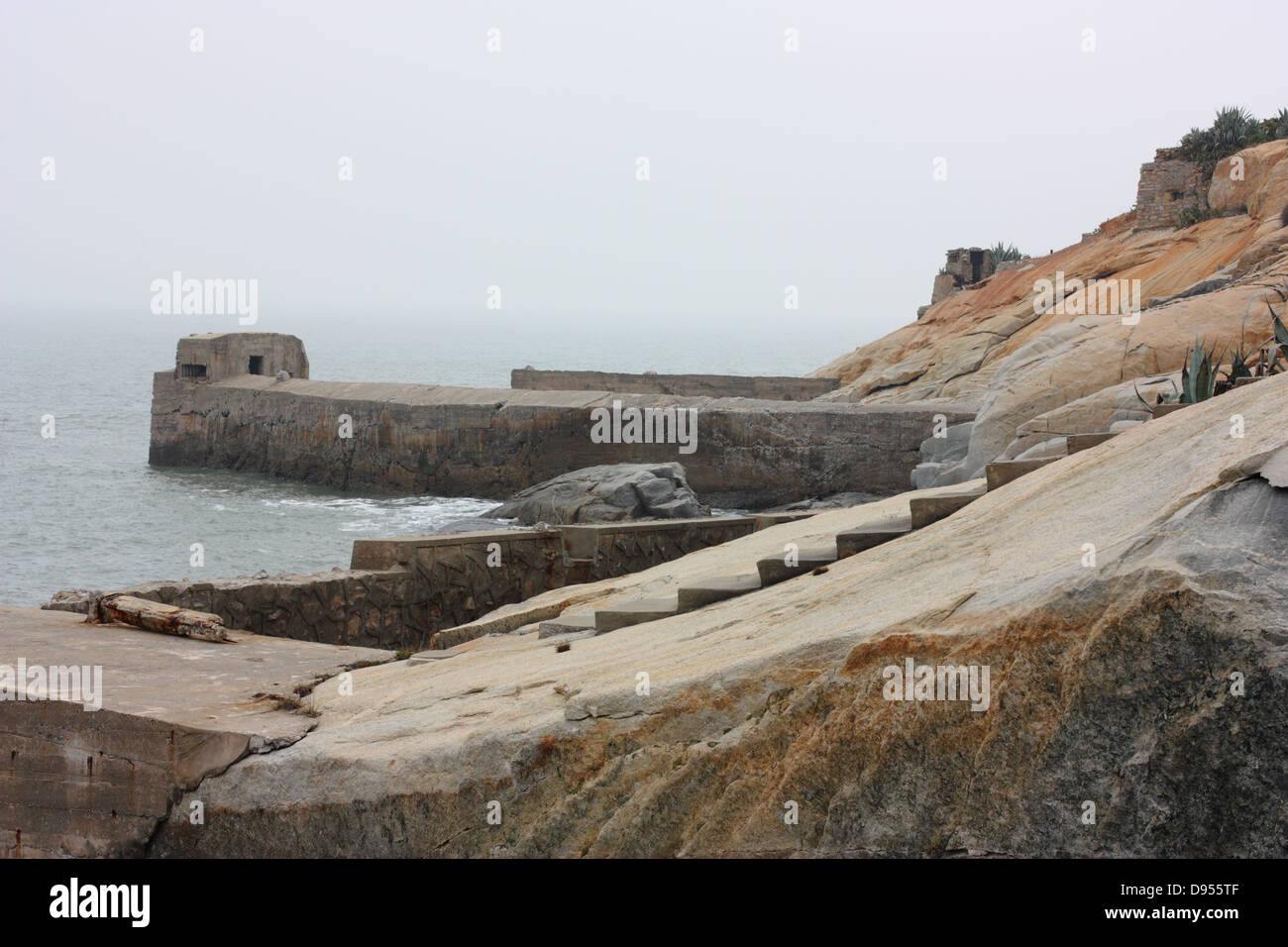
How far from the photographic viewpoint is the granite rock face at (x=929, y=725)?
377 centimetres

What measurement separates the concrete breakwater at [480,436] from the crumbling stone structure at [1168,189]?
13244 millimetres

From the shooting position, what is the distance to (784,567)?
6.64 meters

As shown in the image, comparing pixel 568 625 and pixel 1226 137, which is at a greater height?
pixel 1226 137

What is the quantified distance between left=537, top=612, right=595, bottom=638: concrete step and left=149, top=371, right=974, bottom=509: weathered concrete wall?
14.4 metres

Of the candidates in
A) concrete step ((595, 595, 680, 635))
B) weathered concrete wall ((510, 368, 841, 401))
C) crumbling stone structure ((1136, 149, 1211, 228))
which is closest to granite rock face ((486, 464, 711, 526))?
concrete step ((595, 595, 680, 635))

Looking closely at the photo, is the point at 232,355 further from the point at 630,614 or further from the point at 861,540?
the point at 861,540

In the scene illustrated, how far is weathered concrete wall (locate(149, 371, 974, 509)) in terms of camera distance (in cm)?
2219

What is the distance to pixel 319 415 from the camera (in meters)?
28.7

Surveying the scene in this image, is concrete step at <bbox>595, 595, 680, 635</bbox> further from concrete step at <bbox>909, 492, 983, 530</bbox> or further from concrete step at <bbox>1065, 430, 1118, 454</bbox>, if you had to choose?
concrete step at <bbox>1065, 430, 1118, 454</bbox>

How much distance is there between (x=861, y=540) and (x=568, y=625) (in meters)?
1.85

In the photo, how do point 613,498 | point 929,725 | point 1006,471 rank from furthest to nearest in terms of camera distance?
point 613,498 → point 1006,471 → point 929,725

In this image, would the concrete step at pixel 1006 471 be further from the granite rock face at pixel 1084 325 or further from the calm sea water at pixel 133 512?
the calm sea water at pixel 133 512

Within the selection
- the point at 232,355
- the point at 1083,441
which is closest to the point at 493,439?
the point at 232,355
